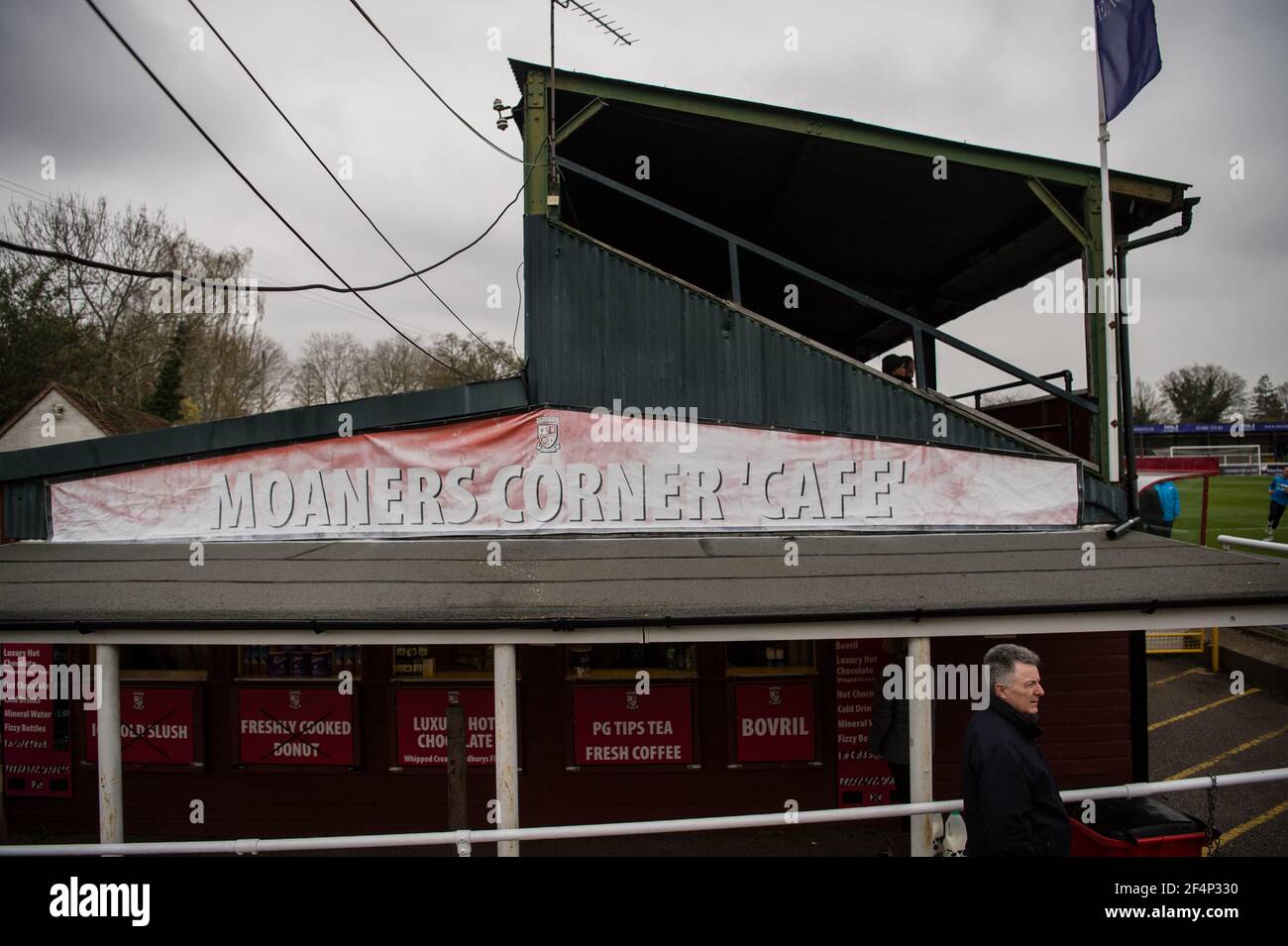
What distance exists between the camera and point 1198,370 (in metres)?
81.6

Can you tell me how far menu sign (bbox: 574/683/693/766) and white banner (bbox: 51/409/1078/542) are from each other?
1983 mm

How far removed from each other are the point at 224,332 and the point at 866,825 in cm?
5122

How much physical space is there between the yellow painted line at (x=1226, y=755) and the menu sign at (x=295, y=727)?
392 inches

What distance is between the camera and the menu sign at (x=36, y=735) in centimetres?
824

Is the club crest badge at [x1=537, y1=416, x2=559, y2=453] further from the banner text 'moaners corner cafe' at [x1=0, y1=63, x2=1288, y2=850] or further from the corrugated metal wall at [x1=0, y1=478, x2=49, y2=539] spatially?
the corrugated metal wall at [x1=0, y1=478, x2=49, y2=539]

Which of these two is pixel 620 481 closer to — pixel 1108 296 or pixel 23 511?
pixel 1108 296

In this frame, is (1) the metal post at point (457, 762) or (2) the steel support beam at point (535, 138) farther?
(2) the steel support beam at point (535, 138)

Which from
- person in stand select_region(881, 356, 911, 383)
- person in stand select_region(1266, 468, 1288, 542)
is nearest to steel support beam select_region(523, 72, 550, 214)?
person in stand select_region(881, 356, 911, 383)

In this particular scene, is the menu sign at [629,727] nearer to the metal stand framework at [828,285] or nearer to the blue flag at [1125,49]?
the metal stand framework at [828,285]

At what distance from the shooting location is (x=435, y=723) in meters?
7.99

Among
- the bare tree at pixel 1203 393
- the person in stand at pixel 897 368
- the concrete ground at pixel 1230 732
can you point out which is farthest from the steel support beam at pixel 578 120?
the bare tree at pixel 1203 393

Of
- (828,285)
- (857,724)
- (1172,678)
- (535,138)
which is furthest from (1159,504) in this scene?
(535,138)

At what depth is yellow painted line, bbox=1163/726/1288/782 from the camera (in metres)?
9.53
